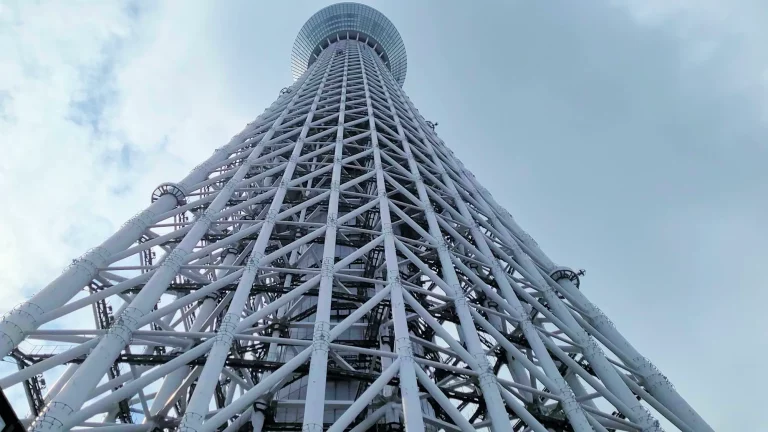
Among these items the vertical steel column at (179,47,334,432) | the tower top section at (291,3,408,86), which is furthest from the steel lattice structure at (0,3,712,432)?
the tower top section at (291,3,408,86)

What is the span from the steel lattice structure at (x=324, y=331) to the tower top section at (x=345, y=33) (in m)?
43.6

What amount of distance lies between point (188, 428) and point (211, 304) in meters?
9.83

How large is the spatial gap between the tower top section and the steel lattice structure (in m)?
43.6

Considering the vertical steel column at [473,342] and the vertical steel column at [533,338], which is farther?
the vertical steel column at [533,338]

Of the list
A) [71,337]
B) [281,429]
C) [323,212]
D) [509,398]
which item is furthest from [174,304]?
[323,212]

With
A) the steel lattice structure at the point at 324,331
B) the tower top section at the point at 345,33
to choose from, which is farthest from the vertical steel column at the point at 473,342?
the tower top section at the point at 345,33

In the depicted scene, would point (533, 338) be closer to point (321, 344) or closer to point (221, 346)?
point (321, 344)

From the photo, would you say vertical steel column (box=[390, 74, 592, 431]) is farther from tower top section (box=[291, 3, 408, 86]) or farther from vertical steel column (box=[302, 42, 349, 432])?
tower top section (box=[291, 3, 408, 86])

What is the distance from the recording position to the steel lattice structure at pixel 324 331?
1112 cm

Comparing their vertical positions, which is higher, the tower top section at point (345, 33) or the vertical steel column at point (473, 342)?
the tower top section at point (345, 33)

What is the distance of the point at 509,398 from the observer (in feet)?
39.1

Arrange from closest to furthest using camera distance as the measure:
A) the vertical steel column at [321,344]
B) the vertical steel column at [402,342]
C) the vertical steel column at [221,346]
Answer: the vertical steel column at [221,346] → the vertical steel column at [321,344] → the vertical steel column at [402,342]

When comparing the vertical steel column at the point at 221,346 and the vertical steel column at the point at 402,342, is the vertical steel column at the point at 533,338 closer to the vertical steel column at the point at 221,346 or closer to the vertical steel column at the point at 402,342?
the vertical steel column at the point at 402,342

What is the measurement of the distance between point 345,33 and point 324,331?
61957 millimetres
